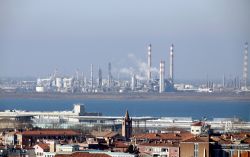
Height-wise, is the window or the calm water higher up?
the calm water

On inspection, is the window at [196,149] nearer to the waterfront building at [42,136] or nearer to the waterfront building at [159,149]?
the waterfront building at [159,149]

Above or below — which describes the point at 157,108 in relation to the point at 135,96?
below

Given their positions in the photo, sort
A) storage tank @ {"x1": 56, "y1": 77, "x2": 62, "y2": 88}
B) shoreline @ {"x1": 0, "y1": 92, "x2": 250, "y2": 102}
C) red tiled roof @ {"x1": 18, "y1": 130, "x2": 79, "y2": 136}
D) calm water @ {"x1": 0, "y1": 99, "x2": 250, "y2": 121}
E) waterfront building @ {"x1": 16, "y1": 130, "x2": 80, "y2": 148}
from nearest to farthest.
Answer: waterfront building @ {"x1": 16, "y1": 130, "x2": 80, "y2": 148}, red tiled roof @ {"x1": 18, "y1": 130, "x2": 79, "y2": 136}, calm water @ {"x1": 0, "y1": 99, "x2": 250, "y2": 121}, shoreline @ {"x1": 0, "y1": 92, "x2": 250, "y2": 102}, storage tank @ {"x1": 56, "y1": 77, "x2": 62, "y2": 88}

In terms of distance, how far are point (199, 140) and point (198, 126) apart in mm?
8791

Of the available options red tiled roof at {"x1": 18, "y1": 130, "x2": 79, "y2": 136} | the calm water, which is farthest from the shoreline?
red tiled roof at {"x1": 18, "y1": 130, "x2": 79, "y2": 136}

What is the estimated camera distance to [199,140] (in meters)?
30.1

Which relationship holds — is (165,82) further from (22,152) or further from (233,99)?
(22,152)

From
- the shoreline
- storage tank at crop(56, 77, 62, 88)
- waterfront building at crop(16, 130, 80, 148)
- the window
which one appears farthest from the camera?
storage tank at crop(56, 77, 62, 88)

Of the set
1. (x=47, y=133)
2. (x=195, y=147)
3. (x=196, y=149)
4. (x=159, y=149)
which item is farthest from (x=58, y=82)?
(x=196, y=149)

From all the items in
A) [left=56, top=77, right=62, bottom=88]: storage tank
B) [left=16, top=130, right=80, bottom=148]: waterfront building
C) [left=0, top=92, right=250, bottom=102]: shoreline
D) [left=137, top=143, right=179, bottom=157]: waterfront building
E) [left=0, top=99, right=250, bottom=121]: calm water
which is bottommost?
[left=137, top=143, right=179, bottom=157]: waterfront building

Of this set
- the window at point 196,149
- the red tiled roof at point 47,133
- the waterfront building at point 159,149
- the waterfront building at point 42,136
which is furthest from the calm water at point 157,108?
the window at point 196,149

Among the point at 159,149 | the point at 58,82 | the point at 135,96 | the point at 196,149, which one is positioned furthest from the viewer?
the point at 58,82

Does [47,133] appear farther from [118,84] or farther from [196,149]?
[118,84]

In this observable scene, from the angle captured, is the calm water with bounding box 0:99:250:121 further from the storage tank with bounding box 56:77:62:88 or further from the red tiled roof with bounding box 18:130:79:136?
the red tiled roof with bounding box 18:130:79:136
